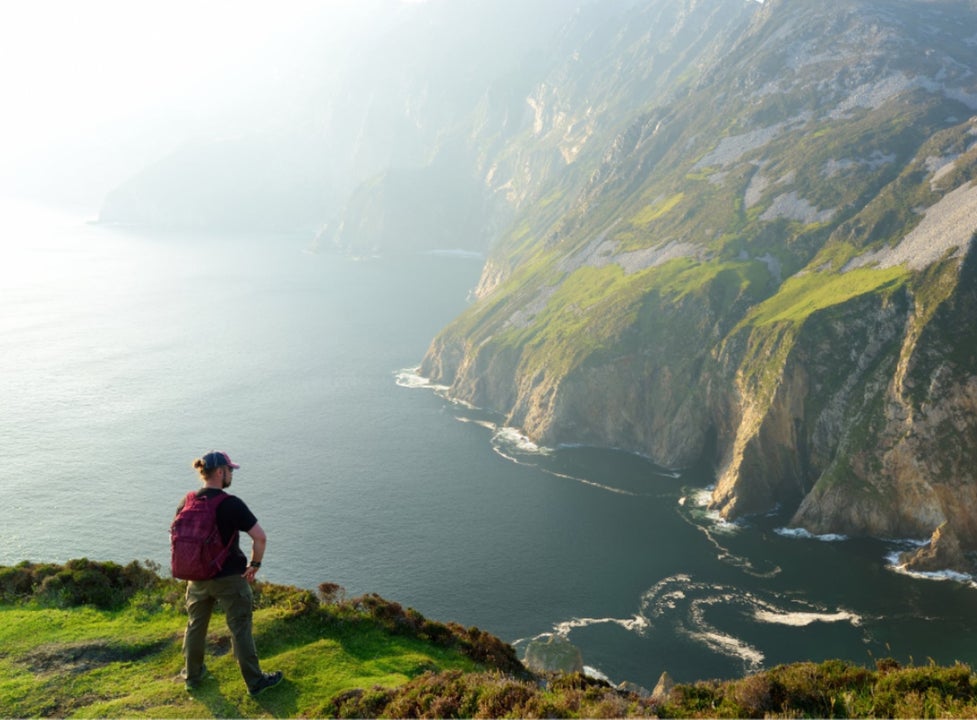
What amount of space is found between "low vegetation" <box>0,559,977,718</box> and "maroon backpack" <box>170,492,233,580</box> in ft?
11.5

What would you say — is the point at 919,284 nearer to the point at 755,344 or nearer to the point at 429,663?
the point at 755,344

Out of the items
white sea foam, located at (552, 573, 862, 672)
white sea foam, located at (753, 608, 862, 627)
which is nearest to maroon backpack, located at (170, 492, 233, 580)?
white sea foam, located at (552, 573, 862, 672)

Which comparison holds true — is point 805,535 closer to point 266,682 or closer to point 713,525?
point 713,525

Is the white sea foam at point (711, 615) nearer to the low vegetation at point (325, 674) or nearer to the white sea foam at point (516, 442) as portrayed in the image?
the white sea foam at point (516, 442)

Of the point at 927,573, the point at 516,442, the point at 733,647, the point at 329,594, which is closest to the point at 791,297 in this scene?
the point at 927,573

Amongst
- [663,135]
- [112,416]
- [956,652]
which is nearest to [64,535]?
[112,416]

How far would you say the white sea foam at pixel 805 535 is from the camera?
274ft

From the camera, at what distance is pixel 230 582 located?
52.7 ft

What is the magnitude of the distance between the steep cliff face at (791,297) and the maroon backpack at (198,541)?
80.9 m

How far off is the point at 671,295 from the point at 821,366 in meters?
37.4

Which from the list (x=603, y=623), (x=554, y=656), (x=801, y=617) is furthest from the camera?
(x=603, y=623)

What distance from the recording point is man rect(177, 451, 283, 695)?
15.8 meters

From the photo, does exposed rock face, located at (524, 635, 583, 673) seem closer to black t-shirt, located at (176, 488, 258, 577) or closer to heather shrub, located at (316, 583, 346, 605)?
Answer: heather shrub, located at (316, 583, 346, 605)

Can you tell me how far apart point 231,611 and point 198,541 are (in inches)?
77.1
